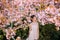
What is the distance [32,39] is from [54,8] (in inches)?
38.6

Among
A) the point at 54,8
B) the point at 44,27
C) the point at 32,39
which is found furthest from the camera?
the point at 44,27

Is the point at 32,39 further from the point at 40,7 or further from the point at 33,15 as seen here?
the point at 40,7

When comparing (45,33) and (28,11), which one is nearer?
(28,11)

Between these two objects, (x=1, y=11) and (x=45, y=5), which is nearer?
(x=45, y=5)

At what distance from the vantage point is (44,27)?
5.73 meters

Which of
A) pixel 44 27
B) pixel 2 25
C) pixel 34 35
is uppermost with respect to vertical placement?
pixel 2 25

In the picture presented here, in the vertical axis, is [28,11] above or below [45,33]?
above

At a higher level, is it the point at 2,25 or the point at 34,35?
the point at 2,25

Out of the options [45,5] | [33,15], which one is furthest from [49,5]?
[33,15]

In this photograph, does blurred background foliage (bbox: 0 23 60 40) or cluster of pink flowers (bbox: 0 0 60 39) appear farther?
blurred background foliage (bbox: 0 23 60 40)

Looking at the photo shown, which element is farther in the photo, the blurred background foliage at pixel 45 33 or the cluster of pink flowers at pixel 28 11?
the blurred background foliage at pixel 45 33

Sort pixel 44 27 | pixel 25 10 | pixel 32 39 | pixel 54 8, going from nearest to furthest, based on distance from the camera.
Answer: pixel 54 8
pixel 25 10
pixel 32 39
pixel 44 27

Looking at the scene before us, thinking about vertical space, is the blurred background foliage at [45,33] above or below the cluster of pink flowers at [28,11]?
below

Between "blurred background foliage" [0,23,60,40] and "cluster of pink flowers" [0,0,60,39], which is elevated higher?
"cluster of pink flowers" [0,0,60,39]
